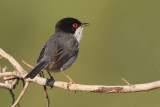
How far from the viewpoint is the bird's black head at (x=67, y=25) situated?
707cm

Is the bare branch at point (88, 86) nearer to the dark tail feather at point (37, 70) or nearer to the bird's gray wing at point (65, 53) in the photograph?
the dark tail feather at point (37, 70)

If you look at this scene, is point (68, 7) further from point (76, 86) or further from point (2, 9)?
point (76, 86)

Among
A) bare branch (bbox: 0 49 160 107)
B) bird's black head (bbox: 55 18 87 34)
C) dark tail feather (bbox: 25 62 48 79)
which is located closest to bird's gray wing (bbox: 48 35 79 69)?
dark tail feather (bbox: 25 62 48 79)

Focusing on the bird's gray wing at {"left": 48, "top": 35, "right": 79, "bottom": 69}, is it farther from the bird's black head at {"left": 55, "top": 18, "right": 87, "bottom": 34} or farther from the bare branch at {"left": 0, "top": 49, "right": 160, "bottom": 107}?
the bare branch at {"left": 0, "top": 49, "right": 160, "bottom": 107}

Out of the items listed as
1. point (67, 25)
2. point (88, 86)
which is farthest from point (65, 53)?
point (88, 86)

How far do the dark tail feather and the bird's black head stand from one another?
148 centimetres

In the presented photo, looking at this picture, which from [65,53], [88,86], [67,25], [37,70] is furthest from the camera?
[67,25]

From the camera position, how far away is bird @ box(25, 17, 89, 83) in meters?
5.80

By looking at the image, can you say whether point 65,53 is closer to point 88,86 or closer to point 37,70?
point 37,70

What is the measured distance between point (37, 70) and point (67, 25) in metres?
2.19

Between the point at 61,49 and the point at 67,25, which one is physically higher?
the point at 67,25

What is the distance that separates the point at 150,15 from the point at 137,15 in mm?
443

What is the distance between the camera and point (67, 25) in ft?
23.3

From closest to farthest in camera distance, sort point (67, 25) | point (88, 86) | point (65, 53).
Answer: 1. point (88, 86)
2. point (65, 53)
3. point (67, 25)
